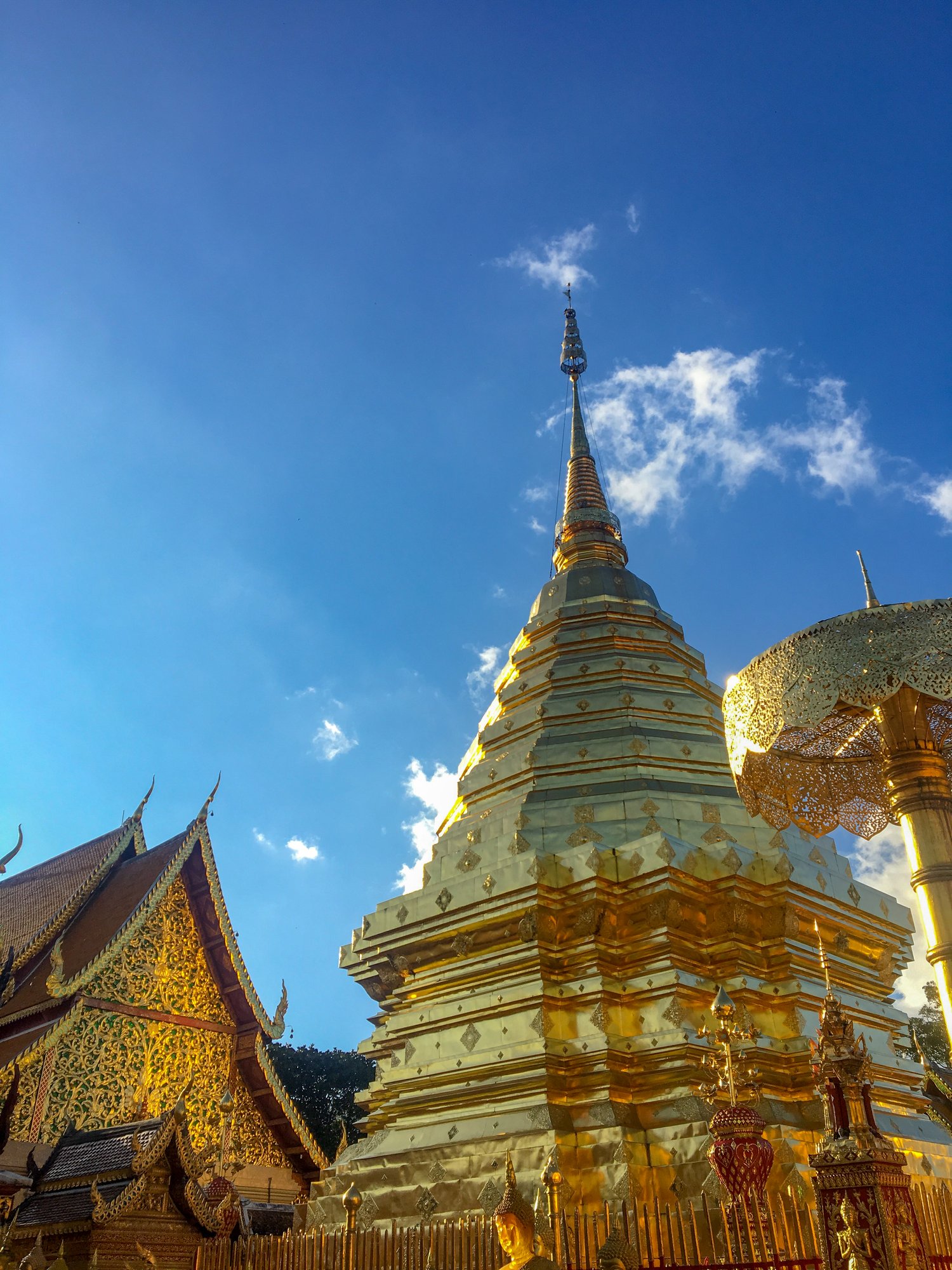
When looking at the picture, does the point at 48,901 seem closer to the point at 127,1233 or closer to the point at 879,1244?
the point at 127,1233

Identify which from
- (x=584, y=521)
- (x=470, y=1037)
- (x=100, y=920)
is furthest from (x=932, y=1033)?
(x=100, y=920)

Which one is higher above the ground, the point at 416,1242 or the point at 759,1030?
the point at 759,1030

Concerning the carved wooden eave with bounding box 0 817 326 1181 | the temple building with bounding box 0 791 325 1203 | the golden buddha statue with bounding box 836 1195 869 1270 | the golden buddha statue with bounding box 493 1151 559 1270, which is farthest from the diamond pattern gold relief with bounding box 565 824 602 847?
the golden buddha statue with bounding box 836 1195 869 1270

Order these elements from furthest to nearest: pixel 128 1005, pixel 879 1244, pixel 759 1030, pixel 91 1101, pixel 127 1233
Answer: pixel 128 1005 < pixel 91 1101 < pixel 759 1030 < pixel 127 1233 < pixel 879 1244

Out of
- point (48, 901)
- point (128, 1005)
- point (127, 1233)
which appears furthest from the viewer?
point (48, 901)

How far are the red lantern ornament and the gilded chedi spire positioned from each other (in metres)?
9.33

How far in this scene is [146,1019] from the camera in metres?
9.99

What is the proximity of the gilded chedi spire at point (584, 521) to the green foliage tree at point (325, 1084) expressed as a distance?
12.6 meters

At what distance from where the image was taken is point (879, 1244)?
12.1 feet

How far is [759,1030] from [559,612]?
5675 millimetres

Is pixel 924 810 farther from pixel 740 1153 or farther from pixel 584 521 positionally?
pixel 584 521

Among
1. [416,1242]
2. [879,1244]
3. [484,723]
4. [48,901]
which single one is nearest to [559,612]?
[484,723]

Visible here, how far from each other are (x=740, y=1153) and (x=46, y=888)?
31.7 feet

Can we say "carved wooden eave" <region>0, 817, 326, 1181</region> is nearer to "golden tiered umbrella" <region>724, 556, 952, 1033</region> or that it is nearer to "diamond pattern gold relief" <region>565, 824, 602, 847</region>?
"diamond pattern gold relief" <region>565, 824, 602, 847</region>
